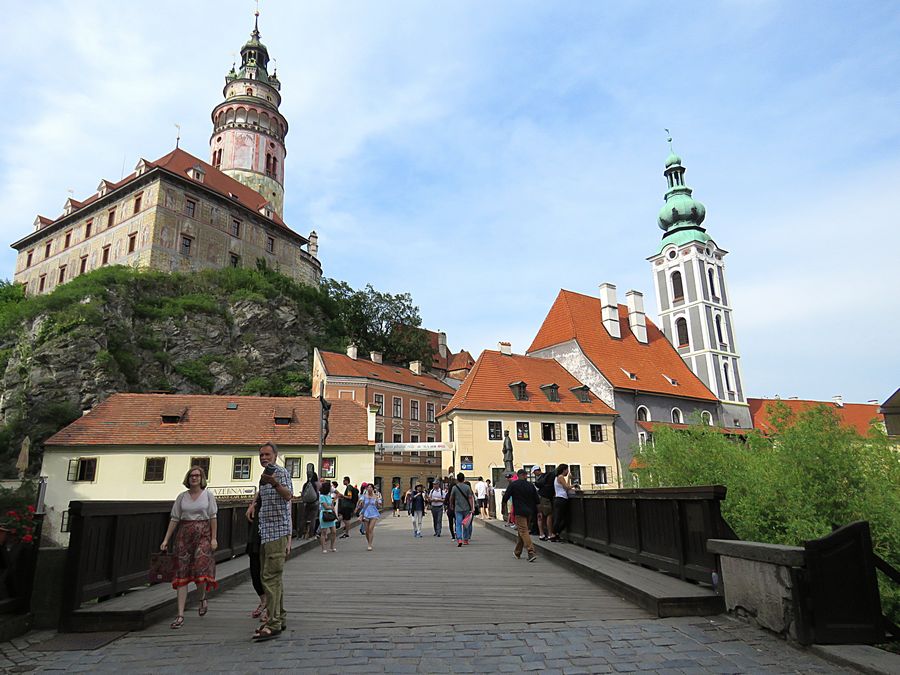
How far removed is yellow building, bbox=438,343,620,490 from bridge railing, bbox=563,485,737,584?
26287 mm

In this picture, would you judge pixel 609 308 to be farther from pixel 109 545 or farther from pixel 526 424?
pixel 109 545

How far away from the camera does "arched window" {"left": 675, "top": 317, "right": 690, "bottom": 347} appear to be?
57.2m

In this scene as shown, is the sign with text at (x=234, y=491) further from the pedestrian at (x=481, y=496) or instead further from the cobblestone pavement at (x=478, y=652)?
the cobblestone pavement at (x=478, y=652)

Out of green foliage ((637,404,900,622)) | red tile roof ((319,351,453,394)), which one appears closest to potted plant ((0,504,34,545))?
green foliage ((637,404,900,622))

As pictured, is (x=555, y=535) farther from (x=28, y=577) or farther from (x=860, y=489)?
(x=28, y=577)

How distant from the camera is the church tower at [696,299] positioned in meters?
54.0

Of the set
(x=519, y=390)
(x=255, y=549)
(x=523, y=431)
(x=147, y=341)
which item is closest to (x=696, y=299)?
(x=519, y=390)

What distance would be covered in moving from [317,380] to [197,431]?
58.3 ft

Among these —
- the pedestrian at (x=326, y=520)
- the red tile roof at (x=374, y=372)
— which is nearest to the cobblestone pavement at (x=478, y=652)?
the pedestrian at (x=326, y=520)

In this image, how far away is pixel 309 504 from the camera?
1541 centimetres

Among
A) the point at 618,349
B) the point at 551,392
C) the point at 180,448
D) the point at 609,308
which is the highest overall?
the point at 609,308

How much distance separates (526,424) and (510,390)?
2.66m

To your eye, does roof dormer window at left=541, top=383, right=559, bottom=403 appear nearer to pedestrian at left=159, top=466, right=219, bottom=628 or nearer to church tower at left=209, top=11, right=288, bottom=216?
pedestrian at left=159, top=466, right=219, bottom=628

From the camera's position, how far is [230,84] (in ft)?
232
